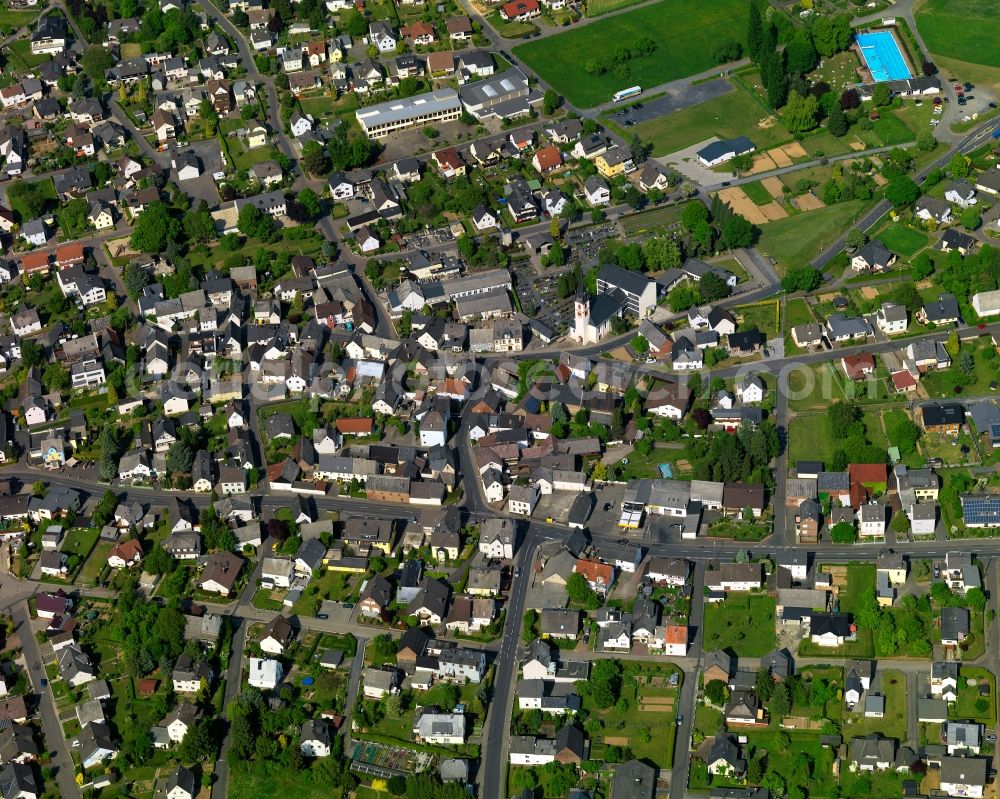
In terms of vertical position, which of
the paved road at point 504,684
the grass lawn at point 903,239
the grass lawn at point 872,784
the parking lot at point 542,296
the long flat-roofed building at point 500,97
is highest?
the long flat-roofed building at point 500,97

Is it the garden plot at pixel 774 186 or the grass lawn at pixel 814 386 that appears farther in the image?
the garden plot at pixel 774 186

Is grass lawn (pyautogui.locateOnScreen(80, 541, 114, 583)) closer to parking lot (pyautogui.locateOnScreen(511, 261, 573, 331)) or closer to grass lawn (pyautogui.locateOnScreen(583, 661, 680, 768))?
grass lawn (pyautogui.locateOnScreen(583, 661, 680, 768))

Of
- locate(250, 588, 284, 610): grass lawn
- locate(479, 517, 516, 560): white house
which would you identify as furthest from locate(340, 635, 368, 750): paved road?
locate(479, 517, 516, 560): white house

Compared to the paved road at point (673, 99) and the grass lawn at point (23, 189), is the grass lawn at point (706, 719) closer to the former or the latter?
the paved road at point (673, 99)

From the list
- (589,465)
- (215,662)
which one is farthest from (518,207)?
(215,662)

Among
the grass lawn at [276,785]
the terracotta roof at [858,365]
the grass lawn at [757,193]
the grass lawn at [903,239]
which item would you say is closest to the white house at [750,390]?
the terracotta roof at [858,365]

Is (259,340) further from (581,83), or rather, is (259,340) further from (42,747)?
(581,83)

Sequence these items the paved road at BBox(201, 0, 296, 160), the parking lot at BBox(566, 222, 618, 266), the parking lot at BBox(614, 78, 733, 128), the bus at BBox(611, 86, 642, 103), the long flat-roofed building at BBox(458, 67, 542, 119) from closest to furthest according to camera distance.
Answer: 1. the parking lot at BBox(566, 222, 618, 266)
2. the paved road at BBox(201, 0, 296, 160)
3. the parking lot at BBox(614, 78, 733, 128)
4. the long flat-roofed building at BBox(458, 67, 542, 119)
5. the bus at BBox(611, 86, 642, 103)
